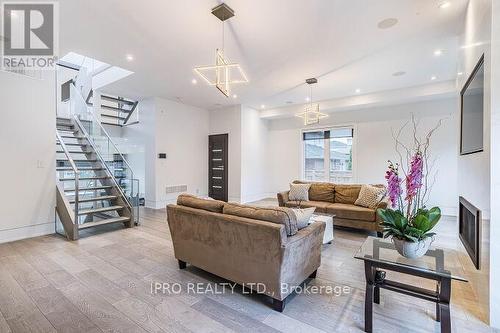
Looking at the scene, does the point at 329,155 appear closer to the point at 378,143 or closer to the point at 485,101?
the point at 378,143

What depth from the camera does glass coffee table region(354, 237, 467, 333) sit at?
1.67m

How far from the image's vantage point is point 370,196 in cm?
451

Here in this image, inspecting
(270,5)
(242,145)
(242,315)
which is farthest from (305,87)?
(242,315)

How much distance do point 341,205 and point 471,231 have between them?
235cm

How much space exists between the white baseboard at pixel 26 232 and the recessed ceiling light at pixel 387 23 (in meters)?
6.14

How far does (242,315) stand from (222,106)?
21.0 feet

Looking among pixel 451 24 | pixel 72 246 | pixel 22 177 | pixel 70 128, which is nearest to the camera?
pixel 451 24

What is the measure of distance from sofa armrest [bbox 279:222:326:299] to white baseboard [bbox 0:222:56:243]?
14.5 feet

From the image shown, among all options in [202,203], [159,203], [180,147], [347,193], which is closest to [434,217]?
[202,203]

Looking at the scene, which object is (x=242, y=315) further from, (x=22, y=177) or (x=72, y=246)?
(x=22, y=177)

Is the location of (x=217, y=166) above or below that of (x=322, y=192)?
above

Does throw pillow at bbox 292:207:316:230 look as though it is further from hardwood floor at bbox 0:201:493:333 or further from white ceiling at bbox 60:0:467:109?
white ceiling at bbox 60:0:467:109

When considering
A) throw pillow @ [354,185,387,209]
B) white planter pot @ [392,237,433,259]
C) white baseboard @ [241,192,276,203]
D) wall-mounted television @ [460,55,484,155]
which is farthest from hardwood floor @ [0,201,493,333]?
white baseboard @ [241,192,276,203]

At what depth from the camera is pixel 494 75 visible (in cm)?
188
